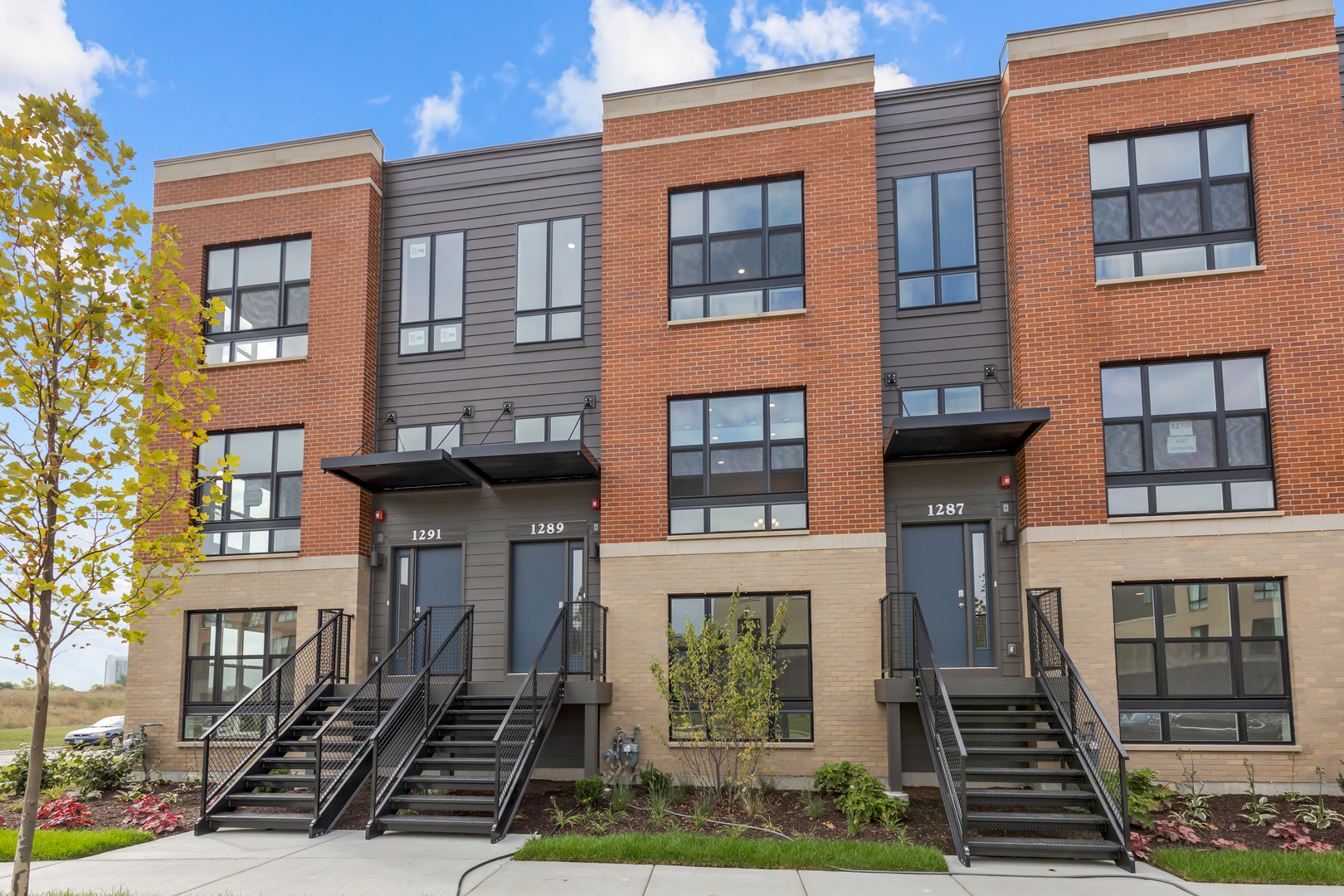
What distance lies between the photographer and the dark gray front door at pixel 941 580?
41.9ft

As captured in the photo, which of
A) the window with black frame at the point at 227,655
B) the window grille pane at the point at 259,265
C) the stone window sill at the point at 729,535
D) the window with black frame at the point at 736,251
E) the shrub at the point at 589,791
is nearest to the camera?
Result: the shrub at the point at 589,791

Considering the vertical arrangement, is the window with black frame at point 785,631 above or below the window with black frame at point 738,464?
below

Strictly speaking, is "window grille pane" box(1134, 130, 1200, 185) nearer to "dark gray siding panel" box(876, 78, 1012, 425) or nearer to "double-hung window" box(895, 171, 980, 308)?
"dark gray siding panel" box(876, 78, 1012, 425)

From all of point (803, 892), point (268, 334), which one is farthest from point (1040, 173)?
point (268, 334)

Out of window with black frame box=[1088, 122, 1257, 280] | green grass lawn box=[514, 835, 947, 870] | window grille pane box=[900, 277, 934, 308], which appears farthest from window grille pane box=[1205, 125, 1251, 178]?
green grass lawn box=[514, 835, 947, 870]

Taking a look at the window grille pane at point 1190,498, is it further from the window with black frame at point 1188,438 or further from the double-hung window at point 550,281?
the double-hung window at point 550,281

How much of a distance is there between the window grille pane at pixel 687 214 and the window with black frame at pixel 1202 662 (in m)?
7.70

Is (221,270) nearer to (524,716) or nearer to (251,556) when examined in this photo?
(251,556)

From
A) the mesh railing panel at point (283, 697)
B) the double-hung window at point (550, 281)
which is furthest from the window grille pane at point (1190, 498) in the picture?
the mesh railing panel at point (283, 697)

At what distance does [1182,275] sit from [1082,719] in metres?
5.98

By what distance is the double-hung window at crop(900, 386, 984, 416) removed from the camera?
1323 centimetres

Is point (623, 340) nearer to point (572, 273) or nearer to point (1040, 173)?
point (572, 273)

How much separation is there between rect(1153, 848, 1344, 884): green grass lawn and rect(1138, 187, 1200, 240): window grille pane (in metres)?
7.39

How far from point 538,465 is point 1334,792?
1067 cm
